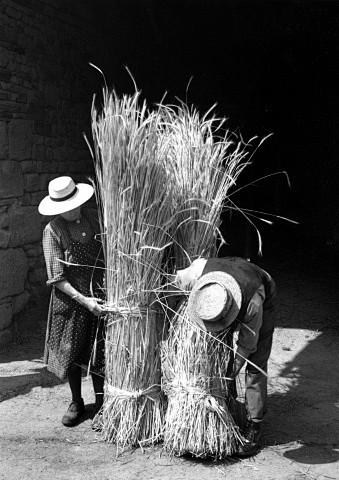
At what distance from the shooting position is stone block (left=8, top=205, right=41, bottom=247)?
539 cm

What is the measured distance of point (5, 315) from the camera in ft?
17.3

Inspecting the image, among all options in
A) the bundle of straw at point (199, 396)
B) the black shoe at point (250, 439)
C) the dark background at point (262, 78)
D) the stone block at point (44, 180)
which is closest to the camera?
the bundle of straw at point (199, 396)

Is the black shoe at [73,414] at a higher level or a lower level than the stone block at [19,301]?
lower

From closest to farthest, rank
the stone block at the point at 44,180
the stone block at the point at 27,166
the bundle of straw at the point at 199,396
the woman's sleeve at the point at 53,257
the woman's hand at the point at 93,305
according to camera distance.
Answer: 1. the bundle of straw at the point at 199,396
2. the woman's hand at the point at 93,305
3. the woman's sleeve at the point at 53,257
4. the stone block at the point at 27,166
5. the stone block at the point at 44,180

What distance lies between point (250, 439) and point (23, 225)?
9.83 feet

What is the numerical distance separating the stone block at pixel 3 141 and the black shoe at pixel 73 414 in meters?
2.33

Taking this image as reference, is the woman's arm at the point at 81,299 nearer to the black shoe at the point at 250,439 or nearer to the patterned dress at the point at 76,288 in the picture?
the patterned dress at the point at 76,288

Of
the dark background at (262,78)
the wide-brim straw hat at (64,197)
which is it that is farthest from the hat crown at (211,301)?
the dark background at (262,78)

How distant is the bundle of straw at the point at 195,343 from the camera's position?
3.16 metres

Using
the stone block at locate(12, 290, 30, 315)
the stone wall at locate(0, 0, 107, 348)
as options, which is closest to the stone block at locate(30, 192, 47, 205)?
the stone wall at locate(0, 0, 107, 348)

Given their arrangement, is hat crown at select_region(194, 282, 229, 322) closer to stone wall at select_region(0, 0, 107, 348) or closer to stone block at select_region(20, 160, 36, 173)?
stone wall at select_region(0, 0, 107, 348)

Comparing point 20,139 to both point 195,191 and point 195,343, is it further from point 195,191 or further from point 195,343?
point 195,343

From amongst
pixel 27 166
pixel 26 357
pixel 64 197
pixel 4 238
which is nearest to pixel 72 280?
pixel 64 197

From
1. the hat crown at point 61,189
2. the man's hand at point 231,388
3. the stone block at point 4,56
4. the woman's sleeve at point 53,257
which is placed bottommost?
the man's hand at point 231,388
